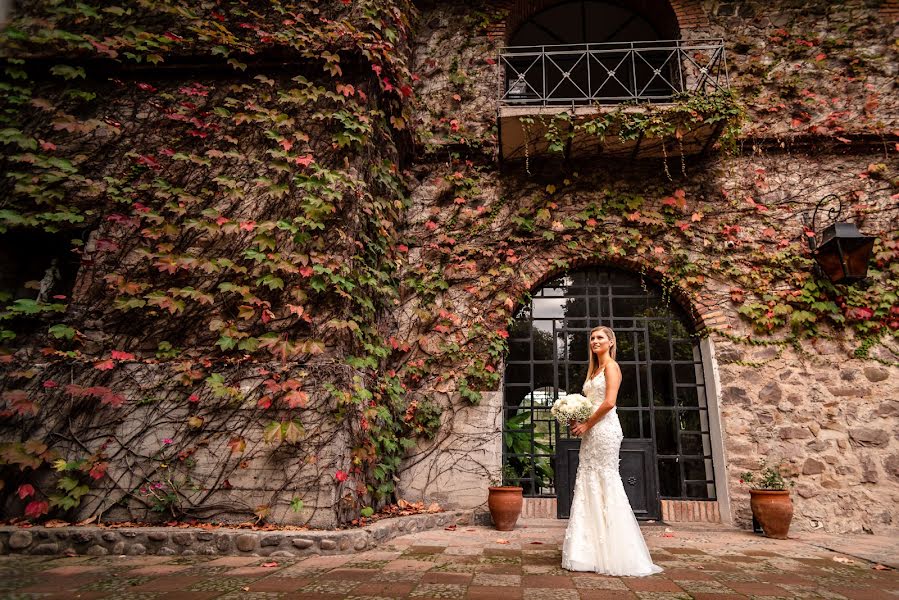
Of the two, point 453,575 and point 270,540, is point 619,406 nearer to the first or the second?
point 453,575

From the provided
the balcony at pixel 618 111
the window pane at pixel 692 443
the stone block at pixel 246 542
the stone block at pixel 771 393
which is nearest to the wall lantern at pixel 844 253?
the stone block at pixel 771 393

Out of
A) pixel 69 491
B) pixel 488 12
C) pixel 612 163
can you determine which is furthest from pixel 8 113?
pixel 612 163

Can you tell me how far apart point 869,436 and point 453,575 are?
4.69 meters

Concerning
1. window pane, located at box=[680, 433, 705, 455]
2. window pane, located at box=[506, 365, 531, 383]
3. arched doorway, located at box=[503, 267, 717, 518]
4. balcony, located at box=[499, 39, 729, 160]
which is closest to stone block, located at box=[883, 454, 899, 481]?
arched doorway, located at box=[503, 267, 717, 518]

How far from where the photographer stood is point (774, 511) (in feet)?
14.8

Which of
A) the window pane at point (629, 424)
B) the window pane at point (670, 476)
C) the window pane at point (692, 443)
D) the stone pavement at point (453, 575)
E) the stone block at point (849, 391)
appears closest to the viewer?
the stone pavement at point (453, 575)

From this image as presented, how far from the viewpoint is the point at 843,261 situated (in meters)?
5.11

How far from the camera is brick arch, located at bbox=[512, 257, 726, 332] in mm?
5508

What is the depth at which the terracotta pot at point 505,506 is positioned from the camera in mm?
4762

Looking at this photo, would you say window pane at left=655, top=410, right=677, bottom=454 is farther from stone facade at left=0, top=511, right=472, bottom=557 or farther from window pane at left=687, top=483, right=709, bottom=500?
stone facade at left=0, top=511, right=472, bottom=557

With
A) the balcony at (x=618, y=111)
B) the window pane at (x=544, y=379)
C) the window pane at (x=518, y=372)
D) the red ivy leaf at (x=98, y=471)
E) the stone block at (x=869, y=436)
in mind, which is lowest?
the red ivy leaf at (x=98, y=471)

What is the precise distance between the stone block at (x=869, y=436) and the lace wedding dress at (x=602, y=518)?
332 centimetres

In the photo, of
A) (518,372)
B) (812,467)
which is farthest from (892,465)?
(518,372)

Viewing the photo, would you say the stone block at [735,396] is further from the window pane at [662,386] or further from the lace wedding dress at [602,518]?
the lace wedding dress at [602,518]
